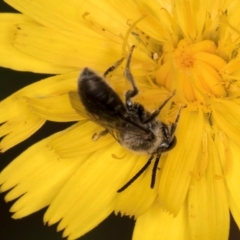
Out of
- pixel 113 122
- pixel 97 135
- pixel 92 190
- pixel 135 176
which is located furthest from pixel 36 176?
pixel 113 122

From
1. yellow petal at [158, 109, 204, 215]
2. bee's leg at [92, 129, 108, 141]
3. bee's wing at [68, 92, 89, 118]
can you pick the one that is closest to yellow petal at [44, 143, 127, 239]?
bee's leg at [92, 129, 108, 141]

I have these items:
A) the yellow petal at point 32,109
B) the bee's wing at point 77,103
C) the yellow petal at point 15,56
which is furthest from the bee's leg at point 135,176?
the yellow petal at point 15,56

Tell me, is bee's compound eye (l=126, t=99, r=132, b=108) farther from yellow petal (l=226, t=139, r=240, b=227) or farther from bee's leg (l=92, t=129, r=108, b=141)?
yellow petal (l=226, t=139, r=240, b=227)

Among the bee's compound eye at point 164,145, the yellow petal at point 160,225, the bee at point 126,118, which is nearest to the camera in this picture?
the bee at point 126,118

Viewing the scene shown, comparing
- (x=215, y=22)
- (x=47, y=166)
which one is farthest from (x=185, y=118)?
(x=47, y=166)

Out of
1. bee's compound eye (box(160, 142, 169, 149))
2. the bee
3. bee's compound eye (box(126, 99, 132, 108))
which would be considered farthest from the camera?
bee's compound eye (box(160, 142, 169, 149))

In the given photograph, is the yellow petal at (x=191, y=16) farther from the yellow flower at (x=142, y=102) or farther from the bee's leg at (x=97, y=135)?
the bee's leg at (x=97, y=135)
